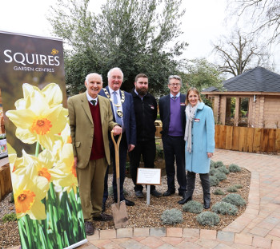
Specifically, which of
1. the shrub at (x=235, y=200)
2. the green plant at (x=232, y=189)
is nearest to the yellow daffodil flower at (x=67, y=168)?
the shrub at (x=235, y=200)

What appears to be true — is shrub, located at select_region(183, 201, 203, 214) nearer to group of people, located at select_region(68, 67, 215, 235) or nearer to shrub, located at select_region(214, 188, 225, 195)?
group of people, located at select_region(68, 67, 215, 235)

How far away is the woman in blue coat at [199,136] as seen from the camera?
326 cm

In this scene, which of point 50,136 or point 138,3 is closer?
→ point 50,136

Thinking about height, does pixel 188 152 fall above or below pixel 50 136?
below

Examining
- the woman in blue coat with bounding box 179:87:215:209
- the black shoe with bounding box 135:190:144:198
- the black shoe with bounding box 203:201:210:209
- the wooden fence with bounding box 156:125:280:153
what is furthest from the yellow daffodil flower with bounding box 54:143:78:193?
the wooden fence with bounding box 156:125:280:153

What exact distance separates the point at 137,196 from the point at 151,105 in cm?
151

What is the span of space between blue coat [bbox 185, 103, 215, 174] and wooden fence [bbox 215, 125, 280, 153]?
17.3ft

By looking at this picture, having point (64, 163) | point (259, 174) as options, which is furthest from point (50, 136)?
point (259, 174)

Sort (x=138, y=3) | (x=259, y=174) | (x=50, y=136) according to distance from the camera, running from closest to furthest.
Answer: (x=50, y=136), (x=259, y=174), (x=138, y=3)

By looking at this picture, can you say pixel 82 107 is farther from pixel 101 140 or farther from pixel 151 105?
pixel 151 105

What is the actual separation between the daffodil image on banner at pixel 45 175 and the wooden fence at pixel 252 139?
680 cm

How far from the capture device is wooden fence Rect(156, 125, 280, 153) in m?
7.73

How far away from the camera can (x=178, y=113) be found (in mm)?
3631

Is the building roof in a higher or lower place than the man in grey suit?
higher
